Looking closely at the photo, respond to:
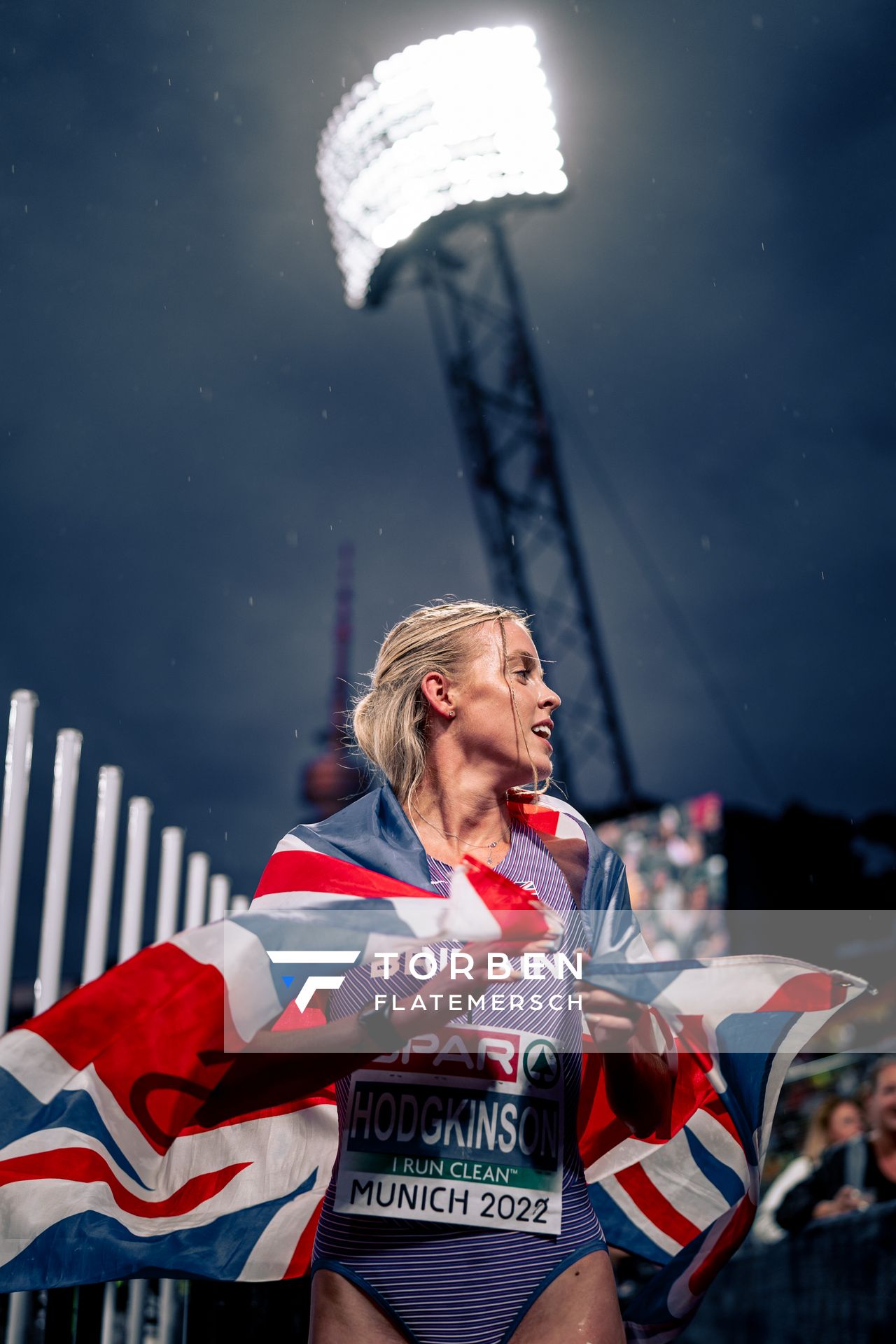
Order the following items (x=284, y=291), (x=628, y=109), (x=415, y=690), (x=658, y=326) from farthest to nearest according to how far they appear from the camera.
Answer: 1. (x=658, y=326)
2. (x=284, y=291)
3. (x=628, y=109)
4. (x=415, y=690)

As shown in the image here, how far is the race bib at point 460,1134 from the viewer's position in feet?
7.04

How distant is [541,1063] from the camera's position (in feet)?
7.30

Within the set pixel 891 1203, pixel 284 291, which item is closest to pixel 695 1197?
pixel 891 1203

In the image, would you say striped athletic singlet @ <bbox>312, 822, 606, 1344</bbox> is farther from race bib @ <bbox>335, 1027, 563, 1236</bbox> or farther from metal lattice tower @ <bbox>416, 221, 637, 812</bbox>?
metal lattice tower @ <bbox>416, 221, 637, 812</bbox>

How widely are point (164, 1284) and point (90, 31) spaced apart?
18.5 meters

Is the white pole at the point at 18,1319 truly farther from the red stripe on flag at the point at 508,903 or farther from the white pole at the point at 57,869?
the red stripe on flag at the point at 508,903

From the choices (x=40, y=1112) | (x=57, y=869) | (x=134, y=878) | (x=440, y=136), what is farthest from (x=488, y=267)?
(x=40, y=1112)

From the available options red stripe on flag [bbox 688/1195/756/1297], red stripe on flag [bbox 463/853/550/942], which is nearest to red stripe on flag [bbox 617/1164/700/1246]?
red stripe on flag [bbox 688/1195/756/1297]

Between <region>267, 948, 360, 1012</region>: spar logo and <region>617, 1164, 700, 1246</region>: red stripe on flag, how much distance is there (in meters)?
1.26

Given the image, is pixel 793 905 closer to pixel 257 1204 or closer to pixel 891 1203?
pixel 891 1203

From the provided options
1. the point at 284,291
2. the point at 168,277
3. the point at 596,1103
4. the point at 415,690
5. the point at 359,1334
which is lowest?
the point at 359,1334

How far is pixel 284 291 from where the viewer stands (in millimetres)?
40875

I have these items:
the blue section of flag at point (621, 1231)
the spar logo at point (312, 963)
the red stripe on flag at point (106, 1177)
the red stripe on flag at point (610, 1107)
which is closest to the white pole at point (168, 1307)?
the red stripe on flag at point (106, 1177)

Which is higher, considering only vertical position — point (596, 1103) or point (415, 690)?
point (415, 690)
